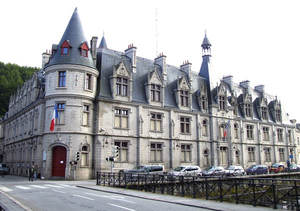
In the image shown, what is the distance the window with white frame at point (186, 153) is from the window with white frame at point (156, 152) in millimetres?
3689

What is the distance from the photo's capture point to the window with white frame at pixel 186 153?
138 ft

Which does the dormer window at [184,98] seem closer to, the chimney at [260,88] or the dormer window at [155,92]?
the dormer window at [155,92]

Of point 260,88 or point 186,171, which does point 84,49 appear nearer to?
point 186,171

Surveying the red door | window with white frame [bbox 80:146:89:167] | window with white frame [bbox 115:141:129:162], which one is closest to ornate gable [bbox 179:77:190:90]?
window with white frame [bbox 115:141:129:162]

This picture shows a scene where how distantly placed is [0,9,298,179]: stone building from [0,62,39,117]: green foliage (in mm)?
5333

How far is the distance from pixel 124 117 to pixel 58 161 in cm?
897

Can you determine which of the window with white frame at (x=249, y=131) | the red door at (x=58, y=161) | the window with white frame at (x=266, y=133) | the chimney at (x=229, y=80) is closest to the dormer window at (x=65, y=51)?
the red door at (x=58, y=161)

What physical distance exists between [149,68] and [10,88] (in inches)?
1226

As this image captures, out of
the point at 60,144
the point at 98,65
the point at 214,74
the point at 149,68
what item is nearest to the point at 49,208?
the point at 60,144

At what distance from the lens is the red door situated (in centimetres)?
3247

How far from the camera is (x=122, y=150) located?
36.1m

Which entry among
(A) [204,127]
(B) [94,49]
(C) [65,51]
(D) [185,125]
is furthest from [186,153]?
(C) [65,51]

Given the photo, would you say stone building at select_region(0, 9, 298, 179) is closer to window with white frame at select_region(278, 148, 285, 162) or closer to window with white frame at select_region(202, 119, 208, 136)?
window with white frame at select_region(202, 119, 208, 136)

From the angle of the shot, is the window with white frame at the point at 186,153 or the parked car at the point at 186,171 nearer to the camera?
the parked car at the point at 186,171
